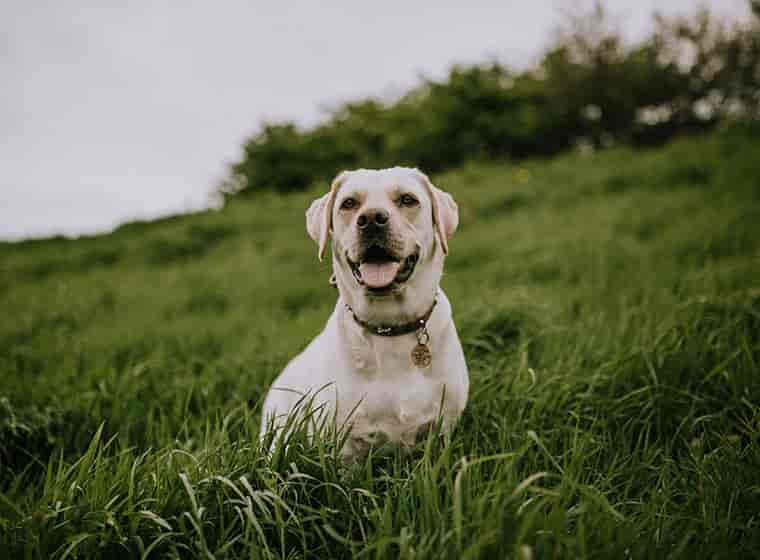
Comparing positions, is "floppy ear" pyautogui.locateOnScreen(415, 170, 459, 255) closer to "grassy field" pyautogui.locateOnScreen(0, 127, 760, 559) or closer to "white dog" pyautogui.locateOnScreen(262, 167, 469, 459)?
"white dog" pyautogui.locateOnScreen(262, 167, 469, 459)

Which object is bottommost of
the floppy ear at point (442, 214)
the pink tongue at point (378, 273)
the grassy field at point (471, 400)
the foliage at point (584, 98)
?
the grassy field at point (471, 400)

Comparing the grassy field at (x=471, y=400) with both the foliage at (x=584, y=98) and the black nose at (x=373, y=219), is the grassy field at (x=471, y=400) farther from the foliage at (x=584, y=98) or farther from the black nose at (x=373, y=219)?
the foliage at (x=584, y=98)

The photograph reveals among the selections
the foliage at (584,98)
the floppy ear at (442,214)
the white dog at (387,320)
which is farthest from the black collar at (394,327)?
the foliage at (584,98)

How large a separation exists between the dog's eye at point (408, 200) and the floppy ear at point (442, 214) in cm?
12

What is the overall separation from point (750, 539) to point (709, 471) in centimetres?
38

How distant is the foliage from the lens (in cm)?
1154

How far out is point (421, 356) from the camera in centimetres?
222

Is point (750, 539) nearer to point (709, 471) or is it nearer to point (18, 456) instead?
point (709, 471)

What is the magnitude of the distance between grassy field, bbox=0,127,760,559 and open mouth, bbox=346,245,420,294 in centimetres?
72

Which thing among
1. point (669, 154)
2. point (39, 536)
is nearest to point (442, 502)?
point (39, 536)

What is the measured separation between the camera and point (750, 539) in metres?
1.59

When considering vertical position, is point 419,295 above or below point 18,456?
above

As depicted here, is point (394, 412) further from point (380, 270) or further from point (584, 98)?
point (584, 98)

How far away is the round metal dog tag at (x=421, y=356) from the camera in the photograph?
2.21 metres
